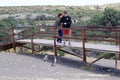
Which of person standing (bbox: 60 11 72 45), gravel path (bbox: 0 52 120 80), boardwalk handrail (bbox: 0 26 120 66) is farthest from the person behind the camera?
person standing (bbox: 60 11 72 45)

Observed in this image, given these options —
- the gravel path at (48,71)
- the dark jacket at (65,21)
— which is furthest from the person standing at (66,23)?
the gravel path at (48,71)

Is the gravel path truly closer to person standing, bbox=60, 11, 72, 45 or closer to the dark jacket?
person standing, bbox=60, 11, 72, 45

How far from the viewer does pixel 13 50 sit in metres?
25.1

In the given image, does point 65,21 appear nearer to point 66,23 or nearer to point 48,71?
point 66,23

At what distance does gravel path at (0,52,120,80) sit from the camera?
555 inches

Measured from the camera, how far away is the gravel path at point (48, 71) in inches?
555

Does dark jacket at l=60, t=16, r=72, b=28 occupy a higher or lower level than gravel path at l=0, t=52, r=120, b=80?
higher

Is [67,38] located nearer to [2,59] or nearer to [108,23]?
[2,59]

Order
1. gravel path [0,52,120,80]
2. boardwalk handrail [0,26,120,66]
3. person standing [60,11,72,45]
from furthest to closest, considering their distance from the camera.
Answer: person standing [60,11,72,45]
boardwalk handrail [0,26,120,66]
gravel path [0,52,120,80]

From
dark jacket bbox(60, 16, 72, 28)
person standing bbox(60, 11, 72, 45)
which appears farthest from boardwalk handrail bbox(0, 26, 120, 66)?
dark jacket bbox(60, 16, 72, 28)

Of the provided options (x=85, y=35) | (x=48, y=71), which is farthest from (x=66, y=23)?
(x=48, y=71)

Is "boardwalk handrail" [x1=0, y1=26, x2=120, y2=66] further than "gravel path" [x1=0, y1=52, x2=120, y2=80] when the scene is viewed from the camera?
Yes

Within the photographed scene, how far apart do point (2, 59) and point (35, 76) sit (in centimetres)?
576

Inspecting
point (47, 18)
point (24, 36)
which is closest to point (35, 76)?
point (24, 36)
